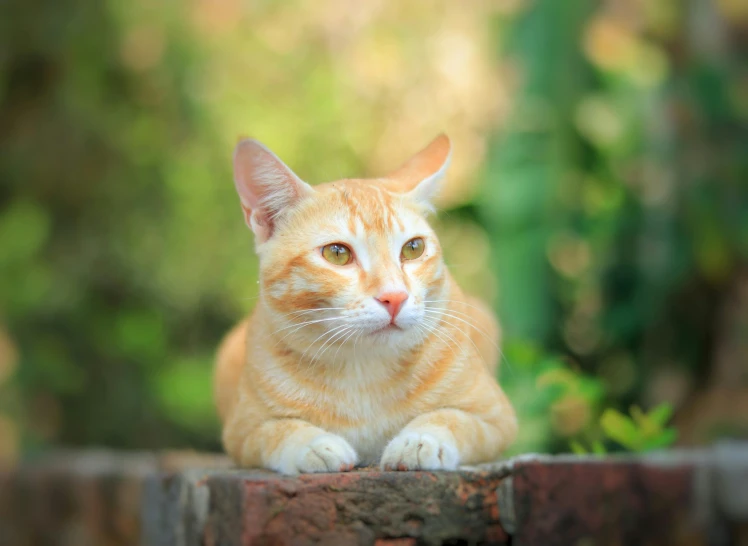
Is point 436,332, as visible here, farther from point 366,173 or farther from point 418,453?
point 366,173

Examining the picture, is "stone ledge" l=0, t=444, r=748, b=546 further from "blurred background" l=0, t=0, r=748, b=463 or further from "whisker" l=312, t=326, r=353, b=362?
"blurred background" l=0, t=0, r=748, b=463

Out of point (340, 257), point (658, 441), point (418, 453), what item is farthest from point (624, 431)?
point (340, 257)

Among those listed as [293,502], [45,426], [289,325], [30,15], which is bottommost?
[45,426]

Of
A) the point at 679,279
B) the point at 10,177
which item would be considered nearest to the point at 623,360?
the point at 679,279

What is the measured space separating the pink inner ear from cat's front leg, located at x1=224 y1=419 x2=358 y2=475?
2.50 ft

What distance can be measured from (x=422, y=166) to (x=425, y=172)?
0.06m

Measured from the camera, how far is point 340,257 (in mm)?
2223

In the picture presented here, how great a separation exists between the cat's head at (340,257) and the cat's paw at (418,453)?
0.26 metres

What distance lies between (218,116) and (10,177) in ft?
6.19

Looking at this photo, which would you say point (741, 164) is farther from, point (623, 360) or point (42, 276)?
point (42, 276)

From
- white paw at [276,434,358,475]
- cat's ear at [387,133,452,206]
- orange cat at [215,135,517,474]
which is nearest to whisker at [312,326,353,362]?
orange cat at [215,135,517,474]

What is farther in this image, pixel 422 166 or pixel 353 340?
pixel 422 166

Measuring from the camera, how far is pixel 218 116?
715cm

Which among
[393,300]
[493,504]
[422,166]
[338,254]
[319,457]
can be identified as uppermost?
[422,166]
